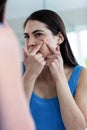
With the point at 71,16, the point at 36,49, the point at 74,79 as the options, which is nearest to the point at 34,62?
the point at 36,49

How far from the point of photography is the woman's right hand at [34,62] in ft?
3.11

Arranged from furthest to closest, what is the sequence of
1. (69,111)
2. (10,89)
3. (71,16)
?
(71,16), (69,111), (10,89)

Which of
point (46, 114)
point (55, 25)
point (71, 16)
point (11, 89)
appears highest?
point (71, 16)

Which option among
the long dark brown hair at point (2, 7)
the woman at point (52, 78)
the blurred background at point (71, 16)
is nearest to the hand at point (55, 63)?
the woman at point (52, 78)

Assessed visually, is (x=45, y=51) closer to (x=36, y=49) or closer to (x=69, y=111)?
(x=36, y=49)

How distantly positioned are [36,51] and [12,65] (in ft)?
2.10

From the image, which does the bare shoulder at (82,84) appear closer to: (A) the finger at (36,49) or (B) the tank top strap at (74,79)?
(B) the tank top strap at (74,79)

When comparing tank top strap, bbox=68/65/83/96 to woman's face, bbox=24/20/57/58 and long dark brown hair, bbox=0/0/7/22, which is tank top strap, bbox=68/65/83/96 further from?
long dark brown hair, bbox=0/0/7/22

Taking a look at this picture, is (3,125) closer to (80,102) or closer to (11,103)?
(11,103)

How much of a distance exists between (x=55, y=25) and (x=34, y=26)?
0.09m

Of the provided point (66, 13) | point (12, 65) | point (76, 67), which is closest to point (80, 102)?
point (76, 67)

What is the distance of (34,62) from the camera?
0.96 metres

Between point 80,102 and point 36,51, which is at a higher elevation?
point 36,51

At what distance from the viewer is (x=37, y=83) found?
1.04 metres
